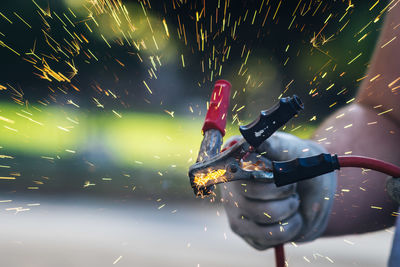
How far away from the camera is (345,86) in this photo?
350 cm

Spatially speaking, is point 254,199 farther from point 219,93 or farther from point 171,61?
point 171,61

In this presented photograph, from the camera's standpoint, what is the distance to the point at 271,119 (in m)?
0.44

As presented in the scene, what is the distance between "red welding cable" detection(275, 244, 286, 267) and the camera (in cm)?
59

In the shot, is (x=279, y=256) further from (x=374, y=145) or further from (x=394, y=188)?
(x=374, y=145)

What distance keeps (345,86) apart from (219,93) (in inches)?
130

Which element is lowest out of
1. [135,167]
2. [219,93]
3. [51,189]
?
[219,93]

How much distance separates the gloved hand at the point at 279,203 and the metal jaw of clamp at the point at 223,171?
5cm

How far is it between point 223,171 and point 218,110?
5.5 inches

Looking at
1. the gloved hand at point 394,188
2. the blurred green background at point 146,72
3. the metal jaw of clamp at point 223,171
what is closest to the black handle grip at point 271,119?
the metal jaw of clamp at point 223,171

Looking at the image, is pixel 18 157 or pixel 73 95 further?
pixel 73 95

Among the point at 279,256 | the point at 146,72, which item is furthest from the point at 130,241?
the point at 146,72

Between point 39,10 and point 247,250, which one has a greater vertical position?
point 39,10

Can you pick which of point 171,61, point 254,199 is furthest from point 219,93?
point 171,61

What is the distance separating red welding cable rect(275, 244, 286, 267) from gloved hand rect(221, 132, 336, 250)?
0.01 m
